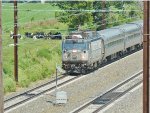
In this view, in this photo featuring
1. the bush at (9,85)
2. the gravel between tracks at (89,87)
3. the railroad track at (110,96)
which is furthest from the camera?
the bush at (9,85)

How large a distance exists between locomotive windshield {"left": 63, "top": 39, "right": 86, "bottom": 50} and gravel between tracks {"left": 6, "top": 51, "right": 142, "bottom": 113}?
84.8 inches

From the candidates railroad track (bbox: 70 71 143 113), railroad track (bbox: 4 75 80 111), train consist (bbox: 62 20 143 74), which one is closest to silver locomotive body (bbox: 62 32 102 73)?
train consist (bbox: 62 20 143 74)

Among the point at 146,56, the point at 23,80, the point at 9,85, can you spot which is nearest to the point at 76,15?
the point at 23,80

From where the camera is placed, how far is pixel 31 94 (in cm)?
3075

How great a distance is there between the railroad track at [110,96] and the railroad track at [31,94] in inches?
144

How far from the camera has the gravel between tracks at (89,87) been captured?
87.8 ft

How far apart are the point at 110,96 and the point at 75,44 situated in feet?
27.4

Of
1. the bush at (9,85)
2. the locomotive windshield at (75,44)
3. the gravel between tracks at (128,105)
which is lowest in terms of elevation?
the gravel between tracks at (128,105)

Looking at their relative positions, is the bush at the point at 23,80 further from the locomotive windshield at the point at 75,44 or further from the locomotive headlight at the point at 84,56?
the locomotive headlight at the point at 84,56

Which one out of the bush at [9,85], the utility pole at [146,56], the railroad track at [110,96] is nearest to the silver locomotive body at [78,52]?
the railroad track at [110,96]

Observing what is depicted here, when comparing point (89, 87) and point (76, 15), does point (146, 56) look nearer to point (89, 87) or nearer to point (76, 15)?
point (89, 87)

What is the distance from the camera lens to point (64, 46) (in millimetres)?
37531

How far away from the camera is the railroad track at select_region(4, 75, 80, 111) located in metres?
28.1

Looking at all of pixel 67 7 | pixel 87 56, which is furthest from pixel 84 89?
pixel 67 7
